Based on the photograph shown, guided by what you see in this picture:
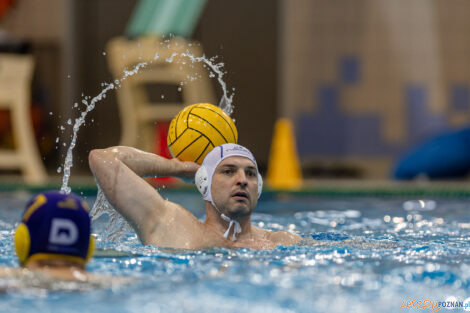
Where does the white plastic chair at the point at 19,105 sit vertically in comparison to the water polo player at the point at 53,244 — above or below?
above

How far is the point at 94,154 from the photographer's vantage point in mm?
3400

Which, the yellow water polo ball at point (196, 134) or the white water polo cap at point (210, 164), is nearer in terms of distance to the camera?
the white water polo cap at point (210, 164)

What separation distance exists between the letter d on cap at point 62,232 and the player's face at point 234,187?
1078mm

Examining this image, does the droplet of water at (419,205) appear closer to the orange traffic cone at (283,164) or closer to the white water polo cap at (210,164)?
the orange traffic cone at (283,164)

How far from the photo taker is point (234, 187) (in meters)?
3.38

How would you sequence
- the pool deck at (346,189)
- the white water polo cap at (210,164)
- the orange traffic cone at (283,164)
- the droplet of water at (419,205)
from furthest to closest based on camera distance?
the orange traffic cone at (283,164)
the pool deck at (346,189)
the droplet of water at (419,205)
the white water polo cap at (210,164)

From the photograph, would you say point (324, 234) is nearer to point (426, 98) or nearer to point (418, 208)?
point (418, 208)

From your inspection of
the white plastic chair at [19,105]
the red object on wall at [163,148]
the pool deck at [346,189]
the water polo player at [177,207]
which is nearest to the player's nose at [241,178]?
the water polo player at [177,207]

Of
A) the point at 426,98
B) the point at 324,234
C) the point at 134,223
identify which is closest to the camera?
the point at 134,223

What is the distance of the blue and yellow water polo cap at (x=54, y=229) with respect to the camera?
94.2 inches

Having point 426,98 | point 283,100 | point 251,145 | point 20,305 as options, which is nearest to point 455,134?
point 426,98

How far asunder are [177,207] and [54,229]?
1.19 meters

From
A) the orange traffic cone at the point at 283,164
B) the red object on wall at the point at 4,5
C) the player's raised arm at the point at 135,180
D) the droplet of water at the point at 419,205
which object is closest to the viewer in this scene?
the player's raised arm at the point at 135,180

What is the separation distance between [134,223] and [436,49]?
7.17 metres
